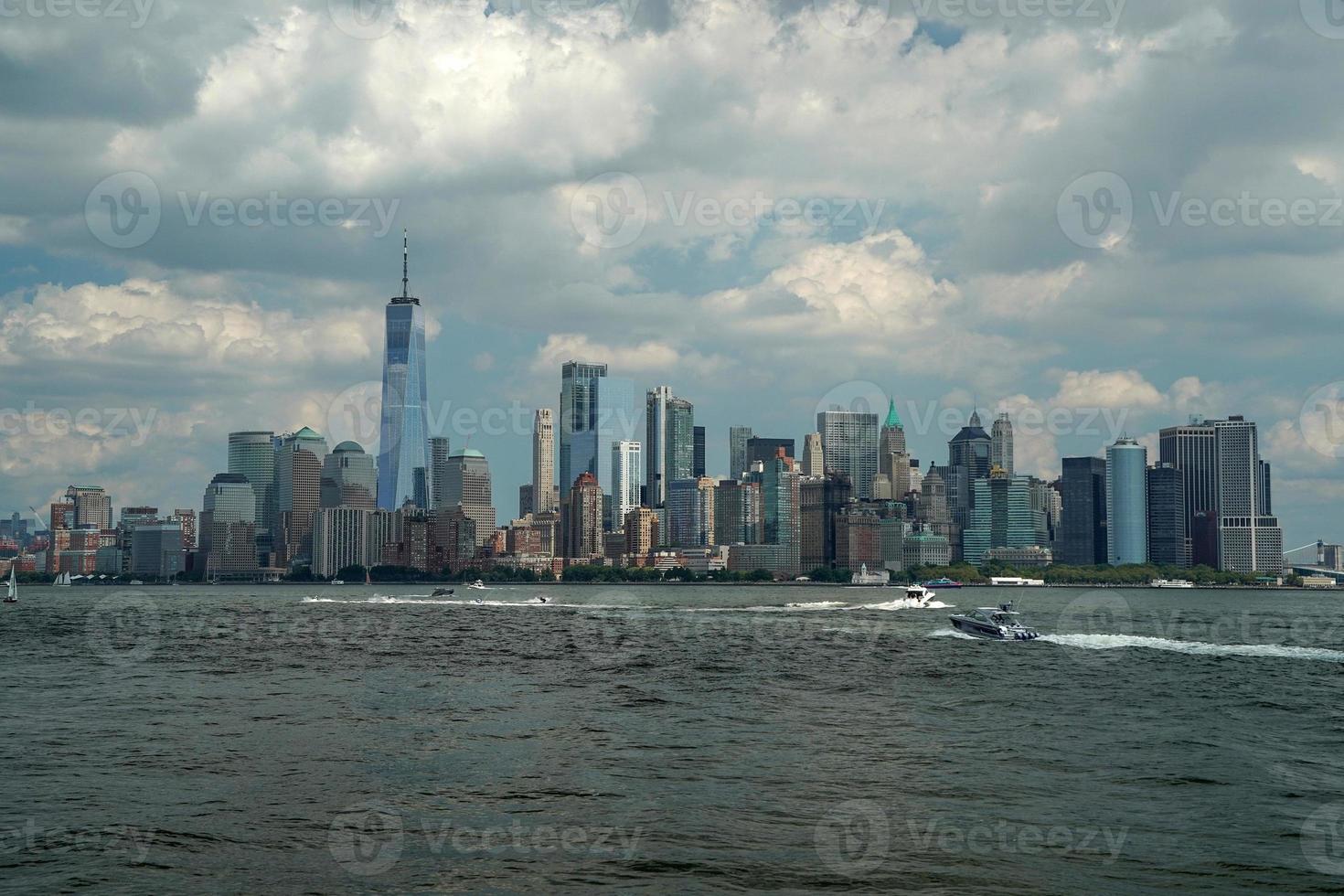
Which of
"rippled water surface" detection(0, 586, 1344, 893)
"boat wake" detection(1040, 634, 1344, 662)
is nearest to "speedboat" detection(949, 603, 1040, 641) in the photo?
"boat wake" detection(1040, 634, 1344, 662)

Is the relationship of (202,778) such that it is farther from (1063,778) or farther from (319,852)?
(1063,778)

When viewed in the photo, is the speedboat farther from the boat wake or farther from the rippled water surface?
the rippled water surface

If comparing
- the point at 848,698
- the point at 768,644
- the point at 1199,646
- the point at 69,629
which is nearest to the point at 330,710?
the point at 848,698

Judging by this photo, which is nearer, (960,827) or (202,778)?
(960,827)

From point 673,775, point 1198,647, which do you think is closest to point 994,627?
point 1198,647

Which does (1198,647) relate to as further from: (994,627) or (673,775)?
(673,775)
